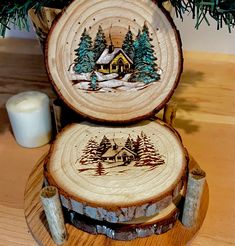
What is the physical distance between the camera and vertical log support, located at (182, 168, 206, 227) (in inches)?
17.2

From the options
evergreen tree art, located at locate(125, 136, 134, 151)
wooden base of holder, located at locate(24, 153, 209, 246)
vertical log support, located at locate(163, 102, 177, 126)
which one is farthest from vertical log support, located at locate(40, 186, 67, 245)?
vertical log support, located at locate(163, 102, 177, 126)

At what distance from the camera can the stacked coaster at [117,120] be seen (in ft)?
1.45

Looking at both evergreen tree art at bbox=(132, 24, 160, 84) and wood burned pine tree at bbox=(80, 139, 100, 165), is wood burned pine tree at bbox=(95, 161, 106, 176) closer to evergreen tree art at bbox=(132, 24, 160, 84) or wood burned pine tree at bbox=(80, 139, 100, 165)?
wood burned pine tree at bbox=(80, 139, 100, 165)

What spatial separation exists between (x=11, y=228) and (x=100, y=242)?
12cm

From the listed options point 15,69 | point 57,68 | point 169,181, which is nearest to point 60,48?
point 57,68

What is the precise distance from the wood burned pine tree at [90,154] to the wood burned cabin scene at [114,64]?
9cm

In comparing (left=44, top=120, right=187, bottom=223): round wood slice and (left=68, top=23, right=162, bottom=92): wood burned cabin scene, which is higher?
(left=68, top=23, right=162, bottom=92): wood burned cabin scene

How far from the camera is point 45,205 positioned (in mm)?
429

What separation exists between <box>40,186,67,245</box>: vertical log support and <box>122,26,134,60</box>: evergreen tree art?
0.72ft

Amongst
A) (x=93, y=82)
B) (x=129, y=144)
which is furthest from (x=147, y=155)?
(x=93, y=82)

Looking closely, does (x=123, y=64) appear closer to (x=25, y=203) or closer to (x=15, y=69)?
(x=25, y=203)

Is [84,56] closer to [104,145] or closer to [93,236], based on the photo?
[104,145]

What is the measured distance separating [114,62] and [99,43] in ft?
0.11

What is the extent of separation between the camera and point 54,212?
0.44m
